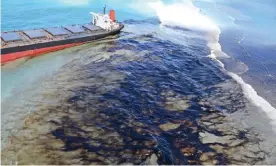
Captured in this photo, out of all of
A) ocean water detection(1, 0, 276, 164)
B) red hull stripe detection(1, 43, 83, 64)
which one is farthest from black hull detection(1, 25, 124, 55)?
ocean water detection(1, 0, 276, 164)

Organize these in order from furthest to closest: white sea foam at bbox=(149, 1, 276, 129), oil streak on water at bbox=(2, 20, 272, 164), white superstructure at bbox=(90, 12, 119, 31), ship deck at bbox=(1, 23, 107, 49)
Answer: white superstructure at bbox=(90, 12, 119, 31)
ship deck at bbox=(1, 23, 107, 49)
white sea foam at bbox=(149, 1, 276, 129)
oil streak on water at bbox=(2, 20, 272, 164)

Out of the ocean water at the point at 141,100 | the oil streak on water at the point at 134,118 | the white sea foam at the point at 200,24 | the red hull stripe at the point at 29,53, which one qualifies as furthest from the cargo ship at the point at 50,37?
the white sea foam at the point at 200,24

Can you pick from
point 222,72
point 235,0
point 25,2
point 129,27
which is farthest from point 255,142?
point 235,0

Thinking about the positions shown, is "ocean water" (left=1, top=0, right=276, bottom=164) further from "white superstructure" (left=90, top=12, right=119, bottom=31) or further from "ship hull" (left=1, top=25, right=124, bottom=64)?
"white superstructure" (left=90, top=12, right=119, bottom=31)

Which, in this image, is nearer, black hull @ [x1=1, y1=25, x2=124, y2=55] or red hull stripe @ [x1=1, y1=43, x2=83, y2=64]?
red hull stripe @ [x1=1, y1=43, x2=83, y2=64]

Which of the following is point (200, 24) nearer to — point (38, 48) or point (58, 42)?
point (58, 42)

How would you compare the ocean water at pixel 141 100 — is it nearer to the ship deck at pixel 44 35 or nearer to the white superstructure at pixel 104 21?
the ship deck at pixel 44 35

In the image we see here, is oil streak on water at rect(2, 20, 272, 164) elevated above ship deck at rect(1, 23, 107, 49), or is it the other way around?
ship deck at rect(1, 23, 107, 49)
